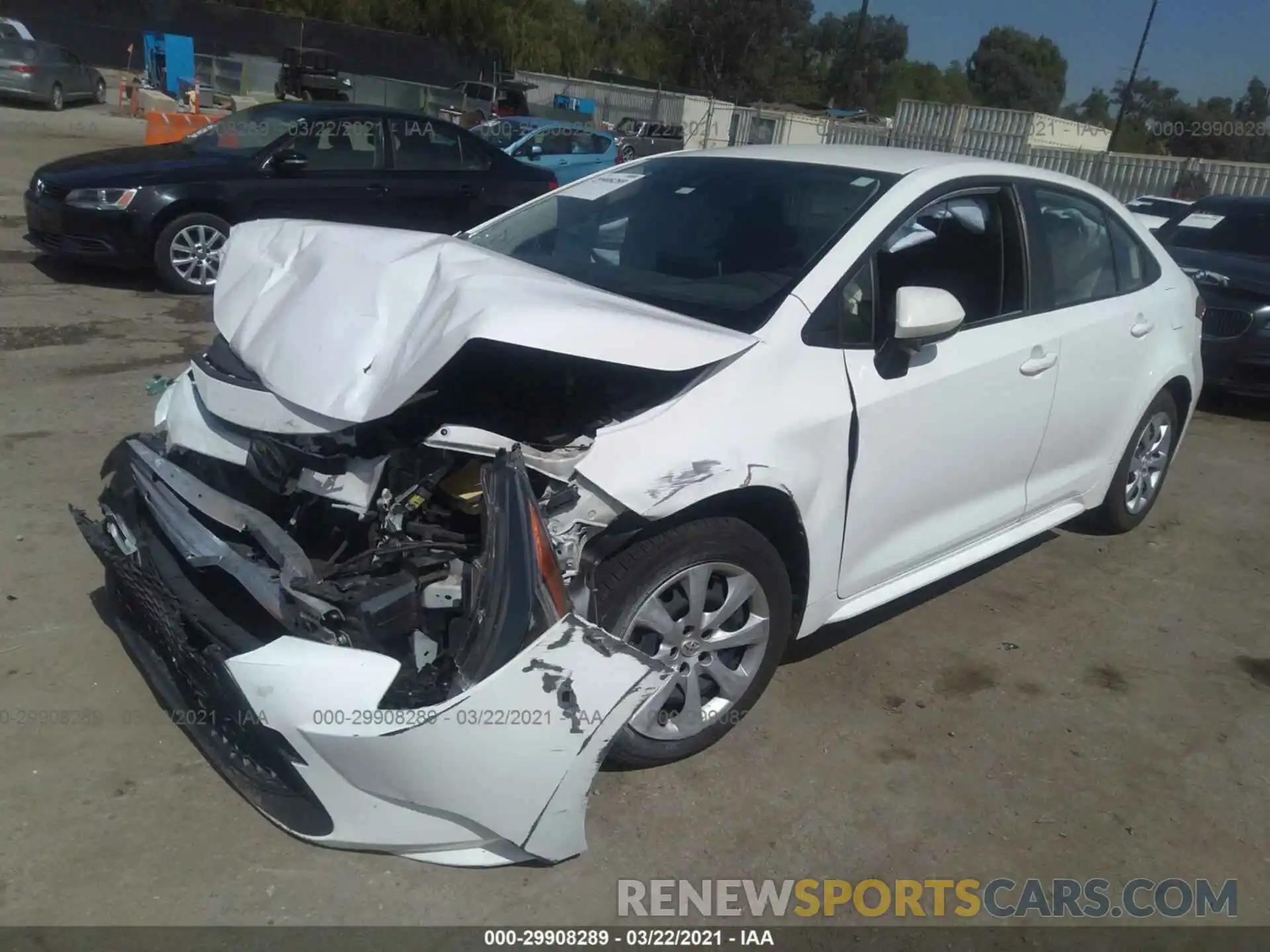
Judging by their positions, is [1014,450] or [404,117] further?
[404,117]

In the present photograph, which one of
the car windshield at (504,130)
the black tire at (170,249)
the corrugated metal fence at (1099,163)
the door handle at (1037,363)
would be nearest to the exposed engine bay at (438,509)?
the door handle at (1037,363)

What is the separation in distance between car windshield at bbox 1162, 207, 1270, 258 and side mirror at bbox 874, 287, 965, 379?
21.0 feet

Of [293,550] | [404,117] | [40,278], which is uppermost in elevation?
[404,117]

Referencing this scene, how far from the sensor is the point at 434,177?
9266mm

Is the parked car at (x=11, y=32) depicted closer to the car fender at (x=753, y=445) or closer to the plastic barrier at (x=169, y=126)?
the plastic barrier at (x=169, y=126)

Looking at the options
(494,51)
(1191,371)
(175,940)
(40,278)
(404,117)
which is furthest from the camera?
(494,51)

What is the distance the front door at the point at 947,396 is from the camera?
331 cm

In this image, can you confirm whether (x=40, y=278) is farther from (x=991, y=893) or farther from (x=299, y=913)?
(x=991, y=893)

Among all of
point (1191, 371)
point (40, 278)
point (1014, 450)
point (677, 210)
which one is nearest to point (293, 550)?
point (677, 210)

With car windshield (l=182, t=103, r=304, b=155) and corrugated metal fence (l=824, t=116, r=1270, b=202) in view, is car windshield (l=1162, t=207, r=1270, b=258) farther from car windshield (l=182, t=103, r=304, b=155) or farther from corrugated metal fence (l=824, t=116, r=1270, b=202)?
corrugated metal fence (l=824, t=116, r=1270, b=202)

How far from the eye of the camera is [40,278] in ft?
28.3

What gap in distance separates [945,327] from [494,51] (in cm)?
4709

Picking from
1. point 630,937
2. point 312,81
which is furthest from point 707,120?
point 630,937

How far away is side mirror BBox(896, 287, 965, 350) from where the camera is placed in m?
3.15
